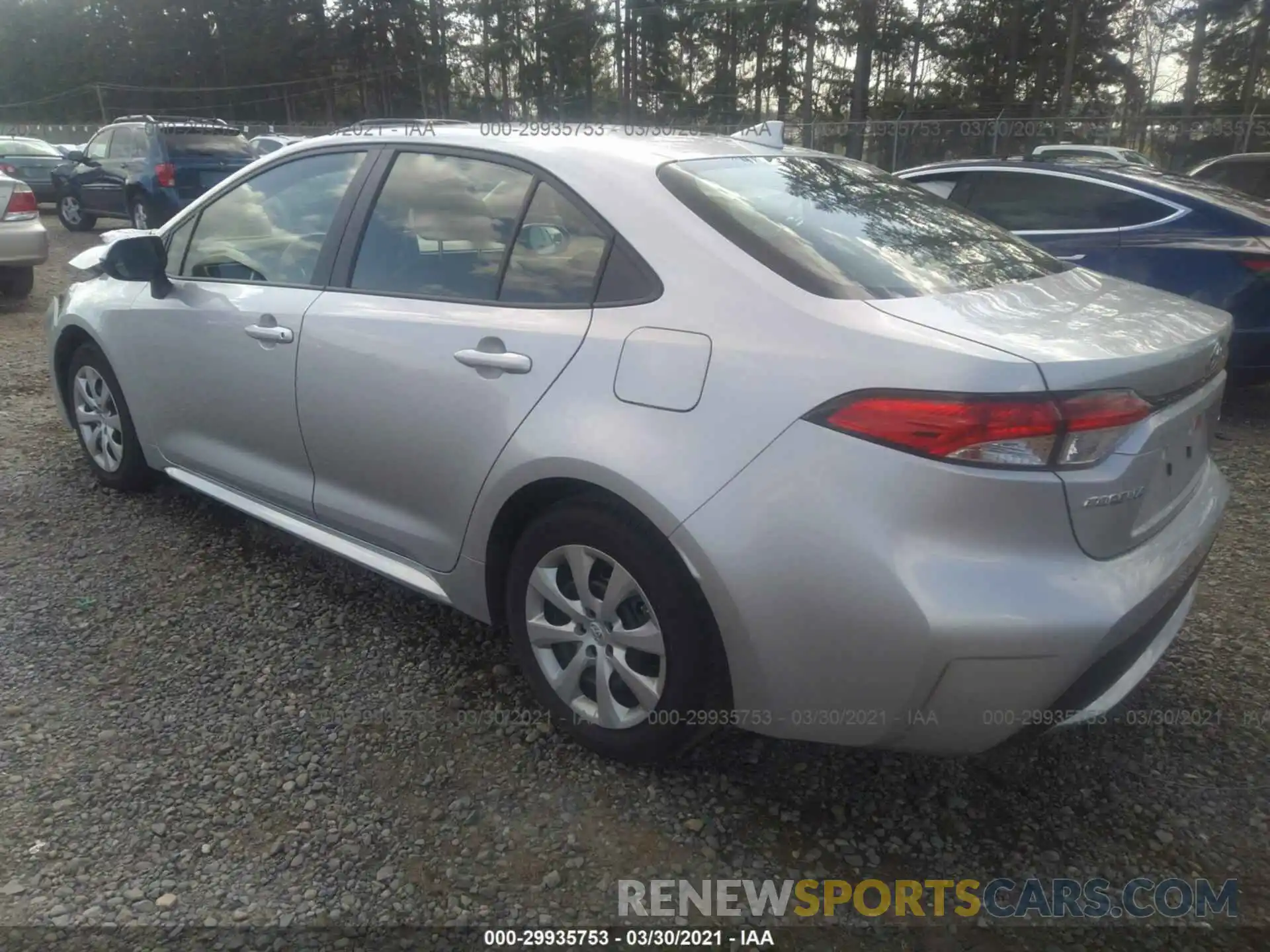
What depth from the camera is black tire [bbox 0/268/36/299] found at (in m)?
9.15

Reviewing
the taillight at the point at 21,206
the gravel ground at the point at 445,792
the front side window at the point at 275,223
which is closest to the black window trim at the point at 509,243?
the front side window at the point at 275,223

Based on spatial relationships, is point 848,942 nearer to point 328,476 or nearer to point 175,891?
point 175,891

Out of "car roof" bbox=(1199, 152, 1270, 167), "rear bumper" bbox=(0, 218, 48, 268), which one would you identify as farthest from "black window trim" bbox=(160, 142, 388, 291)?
"car roof" bbox=(1199, 152, 1270, 167)

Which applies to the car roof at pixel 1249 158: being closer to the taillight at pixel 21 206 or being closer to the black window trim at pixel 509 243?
the black window trim at pixel 509 243

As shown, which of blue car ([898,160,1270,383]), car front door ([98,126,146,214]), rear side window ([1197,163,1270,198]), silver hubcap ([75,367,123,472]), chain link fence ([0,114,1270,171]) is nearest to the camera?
silver hubcap ([75,367,123,472])

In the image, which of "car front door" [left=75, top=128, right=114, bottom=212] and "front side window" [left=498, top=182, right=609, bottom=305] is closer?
"front side window" [left=498, top=182, right=609, bottom=305]

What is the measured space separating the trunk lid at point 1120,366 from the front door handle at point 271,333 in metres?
1.92

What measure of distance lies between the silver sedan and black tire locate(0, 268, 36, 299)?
754 cm

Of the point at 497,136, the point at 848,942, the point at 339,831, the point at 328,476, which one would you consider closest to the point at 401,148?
the point at 497,136

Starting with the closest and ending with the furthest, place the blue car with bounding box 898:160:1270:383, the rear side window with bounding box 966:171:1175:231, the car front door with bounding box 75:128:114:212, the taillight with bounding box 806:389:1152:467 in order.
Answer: the taillight with bounding box 806:389:1152:467 → the blue car with bounding box 898:160:1270:383 → the rear side window with bounding box 966:171:1175:231 → the car front door with bounding box 75:128:114:212

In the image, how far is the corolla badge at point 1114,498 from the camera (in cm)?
188

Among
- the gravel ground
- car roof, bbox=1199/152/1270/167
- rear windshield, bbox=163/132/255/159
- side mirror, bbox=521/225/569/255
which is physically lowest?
the gravel ground

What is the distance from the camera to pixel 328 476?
3.04m

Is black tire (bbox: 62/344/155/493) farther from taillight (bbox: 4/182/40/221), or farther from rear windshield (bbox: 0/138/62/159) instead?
rear windshield (bbox: 0/138/62/159)
